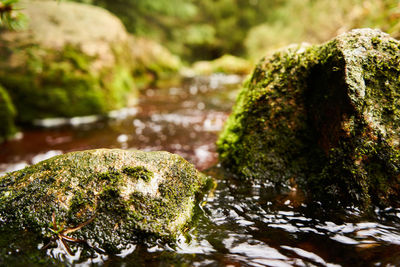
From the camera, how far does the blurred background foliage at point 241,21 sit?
5.88m

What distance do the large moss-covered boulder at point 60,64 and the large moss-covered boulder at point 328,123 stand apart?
13.3 feet

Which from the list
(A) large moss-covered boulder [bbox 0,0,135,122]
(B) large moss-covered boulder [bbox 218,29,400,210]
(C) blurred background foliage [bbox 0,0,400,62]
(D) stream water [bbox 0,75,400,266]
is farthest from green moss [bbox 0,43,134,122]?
(B) large moss-covered boulder [bbox 218,29,400,210]

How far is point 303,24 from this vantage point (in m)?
12.4

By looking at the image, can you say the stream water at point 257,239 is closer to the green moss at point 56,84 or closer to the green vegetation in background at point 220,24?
the green moss at point 56,84

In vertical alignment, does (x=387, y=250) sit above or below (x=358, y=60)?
below

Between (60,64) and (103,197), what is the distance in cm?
464

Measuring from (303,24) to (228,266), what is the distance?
13845 mm

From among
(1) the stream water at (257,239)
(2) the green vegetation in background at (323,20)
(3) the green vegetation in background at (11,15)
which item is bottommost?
(1) the stream water at (257,239)

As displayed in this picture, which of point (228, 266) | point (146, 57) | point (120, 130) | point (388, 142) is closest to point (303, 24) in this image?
point (146, 57)

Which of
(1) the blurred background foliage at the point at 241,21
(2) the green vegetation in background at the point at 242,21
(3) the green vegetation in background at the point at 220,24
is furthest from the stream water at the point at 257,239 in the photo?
(3) the green vegetation in background at the point at 220,24

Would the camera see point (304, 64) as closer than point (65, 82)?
Yes

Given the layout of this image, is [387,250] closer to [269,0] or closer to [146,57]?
[146,57]

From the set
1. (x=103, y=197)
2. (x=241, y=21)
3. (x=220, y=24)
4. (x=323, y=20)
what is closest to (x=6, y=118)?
(x=103, y=197)

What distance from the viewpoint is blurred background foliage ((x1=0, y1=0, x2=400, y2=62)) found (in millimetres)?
5875
